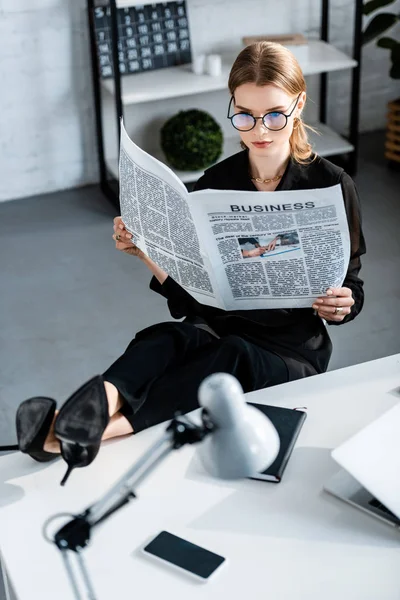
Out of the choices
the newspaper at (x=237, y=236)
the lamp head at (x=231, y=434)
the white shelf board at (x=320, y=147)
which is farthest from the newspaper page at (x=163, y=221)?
the white shelf board at (x=320, y=147)

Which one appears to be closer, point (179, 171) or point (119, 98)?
point (119, 98)

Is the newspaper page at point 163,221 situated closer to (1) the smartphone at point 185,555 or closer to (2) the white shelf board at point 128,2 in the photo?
(1) the smartphone at point 185,555

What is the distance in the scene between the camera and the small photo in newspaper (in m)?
1.67

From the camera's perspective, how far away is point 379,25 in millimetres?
3934

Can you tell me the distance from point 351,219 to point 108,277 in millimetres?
1579

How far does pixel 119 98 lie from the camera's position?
3.53 metres

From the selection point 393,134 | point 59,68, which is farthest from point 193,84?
point 393,134

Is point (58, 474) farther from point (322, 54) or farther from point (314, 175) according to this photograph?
point (322, 54)

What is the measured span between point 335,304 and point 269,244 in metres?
0.19

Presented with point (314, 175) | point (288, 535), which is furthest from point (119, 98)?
point (288, 535)

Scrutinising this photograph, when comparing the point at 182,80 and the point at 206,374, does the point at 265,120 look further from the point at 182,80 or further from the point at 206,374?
the point at 182,80

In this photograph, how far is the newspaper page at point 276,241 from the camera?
1610 mm

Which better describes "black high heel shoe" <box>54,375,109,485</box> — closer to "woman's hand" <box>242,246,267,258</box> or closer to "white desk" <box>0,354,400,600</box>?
"white desk" <box>0,354,400,600</box>

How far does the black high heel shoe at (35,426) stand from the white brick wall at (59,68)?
8.20 ft
